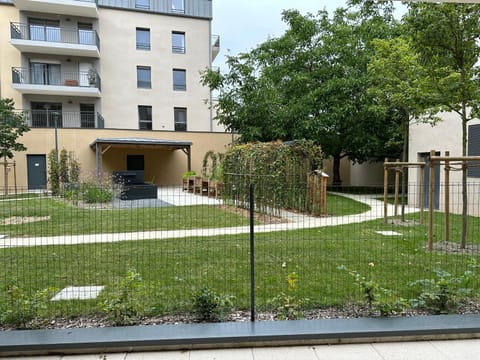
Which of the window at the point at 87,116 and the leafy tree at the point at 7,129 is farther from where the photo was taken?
the window at the point at 87,116

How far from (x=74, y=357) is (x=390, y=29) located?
17982 mm

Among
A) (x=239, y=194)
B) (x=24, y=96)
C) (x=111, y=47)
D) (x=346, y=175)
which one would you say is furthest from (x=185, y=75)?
(x=239, y=194)

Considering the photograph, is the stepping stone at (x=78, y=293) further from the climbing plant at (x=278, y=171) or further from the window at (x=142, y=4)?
the window at (x=142, y=4)

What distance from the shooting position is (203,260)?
5.23 m

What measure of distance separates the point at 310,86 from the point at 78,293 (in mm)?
15189

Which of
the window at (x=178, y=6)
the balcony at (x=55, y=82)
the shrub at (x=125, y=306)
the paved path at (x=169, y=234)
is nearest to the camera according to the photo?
the shrub at (x=125, y=306)

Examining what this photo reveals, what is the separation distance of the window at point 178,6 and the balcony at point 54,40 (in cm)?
571

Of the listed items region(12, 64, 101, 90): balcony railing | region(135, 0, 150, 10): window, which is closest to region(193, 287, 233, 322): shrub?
region(12, 64, 101, 90): balcony railing

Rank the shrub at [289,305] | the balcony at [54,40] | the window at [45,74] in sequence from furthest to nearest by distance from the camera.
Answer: the window at [45,74]
the balcony at [54,40]
the shrub at [289,305]

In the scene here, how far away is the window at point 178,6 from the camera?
80.0ft

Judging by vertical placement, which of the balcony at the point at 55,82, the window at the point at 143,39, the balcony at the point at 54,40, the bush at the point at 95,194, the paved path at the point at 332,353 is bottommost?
the paved path at the point at 332,353

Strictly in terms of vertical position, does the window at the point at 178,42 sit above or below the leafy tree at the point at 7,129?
above

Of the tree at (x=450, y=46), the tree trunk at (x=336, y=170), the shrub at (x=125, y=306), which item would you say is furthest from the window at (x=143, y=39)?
the shrub at (x=125, y=306)

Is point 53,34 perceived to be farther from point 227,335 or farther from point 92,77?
point 227,335
